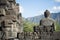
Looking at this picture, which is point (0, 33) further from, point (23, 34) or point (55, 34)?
point (55, 34)

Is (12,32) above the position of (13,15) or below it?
below

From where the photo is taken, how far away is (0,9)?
20.1 meters

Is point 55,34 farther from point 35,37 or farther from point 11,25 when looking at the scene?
point 11,25

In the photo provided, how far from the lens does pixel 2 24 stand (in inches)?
778

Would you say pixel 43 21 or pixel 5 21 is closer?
pixel 5 21

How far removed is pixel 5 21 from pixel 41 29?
118 inches

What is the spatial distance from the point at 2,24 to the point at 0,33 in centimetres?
72

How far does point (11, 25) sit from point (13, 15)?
1.08m

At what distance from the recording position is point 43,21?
2094cm

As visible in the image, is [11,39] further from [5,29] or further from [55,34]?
[55,34]

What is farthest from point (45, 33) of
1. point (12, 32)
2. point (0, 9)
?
point (0, 9)

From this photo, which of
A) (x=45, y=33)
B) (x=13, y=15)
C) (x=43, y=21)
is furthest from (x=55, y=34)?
(x=13, y=15)

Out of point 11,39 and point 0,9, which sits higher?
point 0,9

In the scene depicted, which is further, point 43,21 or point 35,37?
point 43,21
